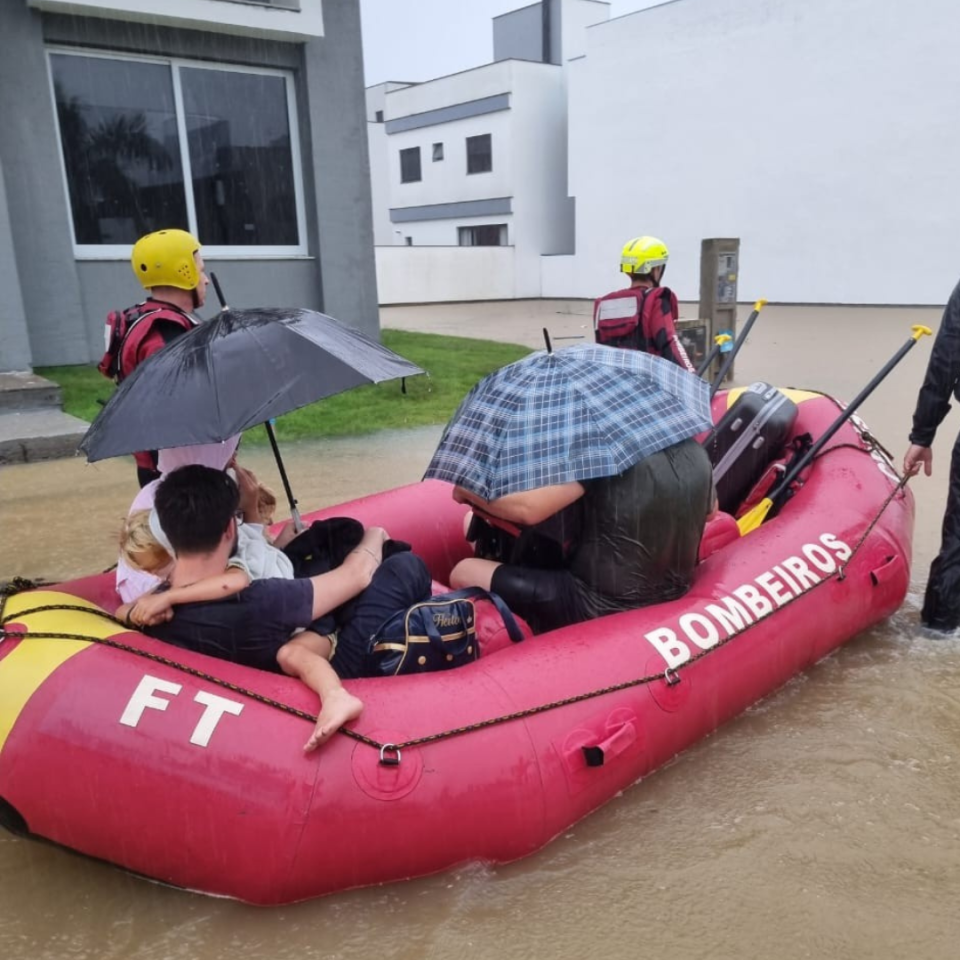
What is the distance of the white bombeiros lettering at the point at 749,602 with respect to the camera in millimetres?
2795

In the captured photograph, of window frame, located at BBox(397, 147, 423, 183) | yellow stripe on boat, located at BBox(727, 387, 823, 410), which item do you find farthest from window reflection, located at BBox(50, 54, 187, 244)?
window frame, located at BBox(397, 147, 423, 183)

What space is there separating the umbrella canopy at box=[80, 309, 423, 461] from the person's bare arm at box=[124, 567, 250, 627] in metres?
0.38

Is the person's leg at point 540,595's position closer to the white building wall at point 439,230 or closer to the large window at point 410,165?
the white building wall at point 439,230

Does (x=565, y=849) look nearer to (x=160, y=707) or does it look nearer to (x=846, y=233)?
(x=160, y=707)

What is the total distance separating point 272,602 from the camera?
2410 mm

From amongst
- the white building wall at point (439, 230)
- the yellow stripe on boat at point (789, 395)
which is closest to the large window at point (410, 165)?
the white building wall at point (439, 230)

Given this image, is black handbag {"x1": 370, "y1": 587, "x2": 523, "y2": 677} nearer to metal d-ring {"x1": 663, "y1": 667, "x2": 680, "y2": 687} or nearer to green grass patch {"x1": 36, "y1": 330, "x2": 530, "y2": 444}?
metal d-ring {"x1": 663, "y1": 667, "x2": 680, "y2": 687}

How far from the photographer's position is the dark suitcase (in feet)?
14.2

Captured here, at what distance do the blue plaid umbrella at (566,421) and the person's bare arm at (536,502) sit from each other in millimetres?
24

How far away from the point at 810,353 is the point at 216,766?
11346 mm

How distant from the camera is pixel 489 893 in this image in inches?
93.4

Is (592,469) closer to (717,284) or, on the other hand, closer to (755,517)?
(755,517)

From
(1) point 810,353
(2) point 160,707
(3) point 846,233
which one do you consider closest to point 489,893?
(2) point 160,707

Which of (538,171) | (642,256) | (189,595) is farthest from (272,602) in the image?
(538,171)
